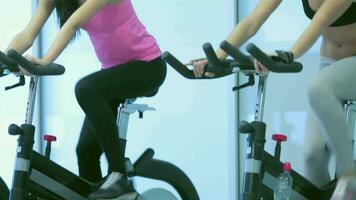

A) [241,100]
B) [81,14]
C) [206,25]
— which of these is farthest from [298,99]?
[81,14]

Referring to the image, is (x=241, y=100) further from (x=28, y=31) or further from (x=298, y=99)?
(x=28, y=31)

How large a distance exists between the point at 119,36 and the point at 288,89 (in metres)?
1.22

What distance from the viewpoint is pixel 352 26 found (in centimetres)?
230

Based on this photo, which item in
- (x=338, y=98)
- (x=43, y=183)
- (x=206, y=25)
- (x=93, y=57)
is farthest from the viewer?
(x=93, y=57)

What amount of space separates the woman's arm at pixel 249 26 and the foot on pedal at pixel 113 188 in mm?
693

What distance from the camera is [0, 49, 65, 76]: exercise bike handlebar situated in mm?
2219

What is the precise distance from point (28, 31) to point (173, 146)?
1.41 metres

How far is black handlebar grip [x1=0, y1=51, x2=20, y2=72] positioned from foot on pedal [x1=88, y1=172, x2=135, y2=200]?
23.0 inches

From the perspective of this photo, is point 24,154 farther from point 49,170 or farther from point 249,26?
point 249,26

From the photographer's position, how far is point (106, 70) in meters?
2.57

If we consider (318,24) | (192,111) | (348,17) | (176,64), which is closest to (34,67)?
(176,64)

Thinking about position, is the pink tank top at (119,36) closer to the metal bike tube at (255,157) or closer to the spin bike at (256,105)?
the spin bike at (256,105)

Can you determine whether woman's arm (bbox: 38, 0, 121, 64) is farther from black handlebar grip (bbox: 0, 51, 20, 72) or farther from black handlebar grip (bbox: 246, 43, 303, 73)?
black handlebar grip (bbox: 246, 43, 303, 73)

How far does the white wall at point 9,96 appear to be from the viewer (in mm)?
4027
